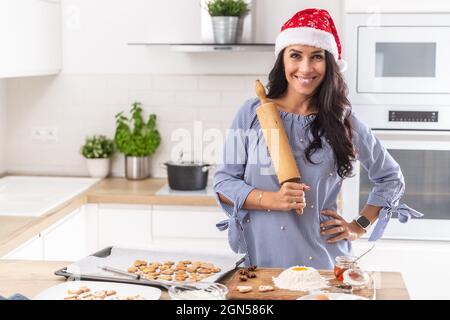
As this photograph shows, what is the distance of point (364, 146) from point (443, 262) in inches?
45.1

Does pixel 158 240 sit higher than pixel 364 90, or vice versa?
pixel 364 90

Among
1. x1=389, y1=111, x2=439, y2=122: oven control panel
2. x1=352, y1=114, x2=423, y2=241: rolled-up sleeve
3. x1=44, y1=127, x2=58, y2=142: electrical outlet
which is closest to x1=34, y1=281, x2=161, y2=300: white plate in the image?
x1=352, y1=114, x2=423, y2=241: rolled-up sleeve

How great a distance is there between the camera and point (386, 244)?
338 centimetres

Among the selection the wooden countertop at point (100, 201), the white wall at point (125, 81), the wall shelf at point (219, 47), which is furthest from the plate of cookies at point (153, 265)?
the white wall at point (125, 81)

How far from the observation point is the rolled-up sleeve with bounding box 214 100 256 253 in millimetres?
2338

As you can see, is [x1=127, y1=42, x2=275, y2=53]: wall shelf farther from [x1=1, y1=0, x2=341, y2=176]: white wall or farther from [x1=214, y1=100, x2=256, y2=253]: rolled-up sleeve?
[x1=214, y1=100, x2=256, y2=253]: rolled-up sleeve

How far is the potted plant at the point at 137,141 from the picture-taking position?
3889 millimetres

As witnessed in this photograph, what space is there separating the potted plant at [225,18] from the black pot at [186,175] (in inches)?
25.3

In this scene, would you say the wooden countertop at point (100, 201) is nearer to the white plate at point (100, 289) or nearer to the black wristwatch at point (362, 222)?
the white plate at point (100, 289)

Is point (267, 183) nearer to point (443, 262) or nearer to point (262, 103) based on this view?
point (262, 103)

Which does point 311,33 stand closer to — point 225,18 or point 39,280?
point 39,280

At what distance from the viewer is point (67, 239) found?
10.8 ft

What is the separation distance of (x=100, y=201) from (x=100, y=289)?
5.51ft
